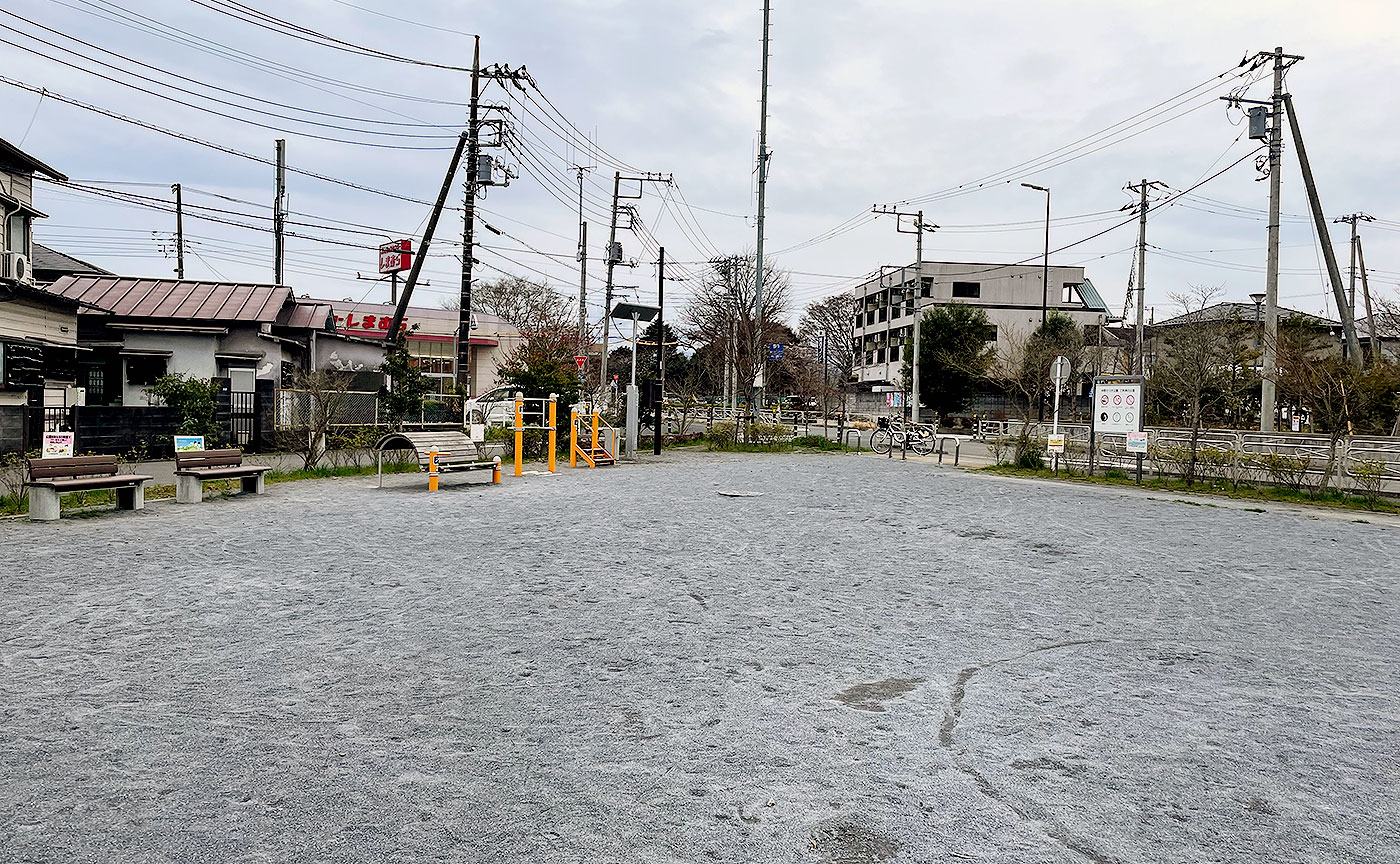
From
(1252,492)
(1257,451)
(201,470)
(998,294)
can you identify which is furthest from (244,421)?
(998,294)

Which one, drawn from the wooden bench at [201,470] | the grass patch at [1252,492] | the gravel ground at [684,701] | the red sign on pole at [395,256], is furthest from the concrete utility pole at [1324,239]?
the red sign on pole at [395,256]

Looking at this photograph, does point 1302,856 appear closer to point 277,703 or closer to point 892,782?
point 892,782

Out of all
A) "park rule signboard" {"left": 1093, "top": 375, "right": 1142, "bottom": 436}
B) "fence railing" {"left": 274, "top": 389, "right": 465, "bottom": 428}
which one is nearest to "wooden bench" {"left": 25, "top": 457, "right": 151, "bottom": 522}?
"fence railing" {"left": 274, "top": 389, "right": 465, "bottom": 428}

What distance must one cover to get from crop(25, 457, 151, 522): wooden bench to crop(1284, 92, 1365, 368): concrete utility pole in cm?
2393

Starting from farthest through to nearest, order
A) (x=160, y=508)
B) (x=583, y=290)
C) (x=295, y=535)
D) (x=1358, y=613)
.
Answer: (x=583, y=290)
(x=160, y=508)
(x=295, y=535)
(x=1358, y=613)

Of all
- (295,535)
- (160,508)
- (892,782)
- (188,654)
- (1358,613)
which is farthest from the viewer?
(160,508)

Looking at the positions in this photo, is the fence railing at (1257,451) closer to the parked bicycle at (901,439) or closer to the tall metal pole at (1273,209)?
the tall metal pole at (1273,209)

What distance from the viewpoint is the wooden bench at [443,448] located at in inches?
564

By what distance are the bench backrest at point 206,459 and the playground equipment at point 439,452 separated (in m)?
2.15

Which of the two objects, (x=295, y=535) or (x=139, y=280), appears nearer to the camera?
(x=295, y=535)

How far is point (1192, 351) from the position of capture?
25750 mm

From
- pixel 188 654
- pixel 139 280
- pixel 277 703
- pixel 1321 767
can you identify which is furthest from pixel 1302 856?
→ pixel 139 280

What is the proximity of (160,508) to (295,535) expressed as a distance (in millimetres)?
3290

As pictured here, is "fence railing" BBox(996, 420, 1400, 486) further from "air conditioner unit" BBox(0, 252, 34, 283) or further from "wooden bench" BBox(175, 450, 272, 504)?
"air conditioner unit" BBox(0, 252, 34, 283)
